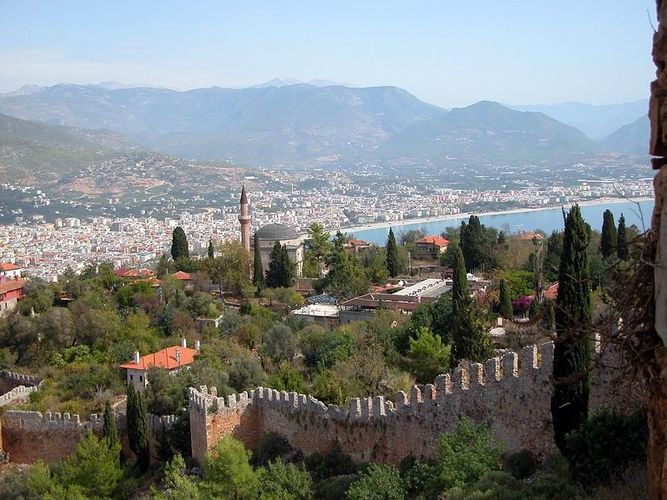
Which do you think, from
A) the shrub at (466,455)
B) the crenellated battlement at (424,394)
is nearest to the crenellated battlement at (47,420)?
the crenellated battlement at (424,394)

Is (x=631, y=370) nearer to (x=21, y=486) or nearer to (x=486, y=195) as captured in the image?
(x=21, y=486)

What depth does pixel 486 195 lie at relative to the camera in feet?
435

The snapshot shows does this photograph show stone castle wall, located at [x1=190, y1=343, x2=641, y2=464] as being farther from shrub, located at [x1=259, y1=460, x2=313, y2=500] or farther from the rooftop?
the rooftop

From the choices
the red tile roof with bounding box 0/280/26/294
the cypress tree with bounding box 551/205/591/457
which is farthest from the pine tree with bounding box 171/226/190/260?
the cypress tree with bounding box 551/205/591/457

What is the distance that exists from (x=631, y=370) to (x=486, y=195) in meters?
132

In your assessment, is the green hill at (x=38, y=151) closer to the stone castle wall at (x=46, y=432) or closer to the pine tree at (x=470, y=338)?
the stone castle wall at (x=46, y=432)

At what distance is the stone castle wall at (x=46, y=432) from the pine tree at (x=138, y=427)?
0.37m

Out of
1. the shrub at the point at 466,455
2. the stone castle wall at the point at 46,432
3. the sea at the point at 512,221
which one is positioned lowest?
the sea at the point at 512,221

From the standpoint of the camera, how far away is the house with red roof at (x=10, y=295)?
30.5 meters

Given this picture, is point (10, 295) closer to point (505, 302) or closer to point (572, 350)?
point (505, 302)

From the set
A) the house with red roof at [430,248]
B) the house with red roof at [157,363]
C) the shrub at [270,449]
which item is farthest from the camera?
the house with red roof at [430,248]

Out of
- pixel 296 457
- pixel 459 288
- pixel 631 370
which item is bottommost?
pixel 296 457

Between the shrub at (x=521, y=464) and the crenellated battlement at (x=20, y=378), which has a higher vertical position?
the shrub at (x=521, y=464)

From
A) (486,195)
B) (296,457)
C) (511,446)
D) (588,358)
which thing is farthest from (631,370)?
(486,195)
